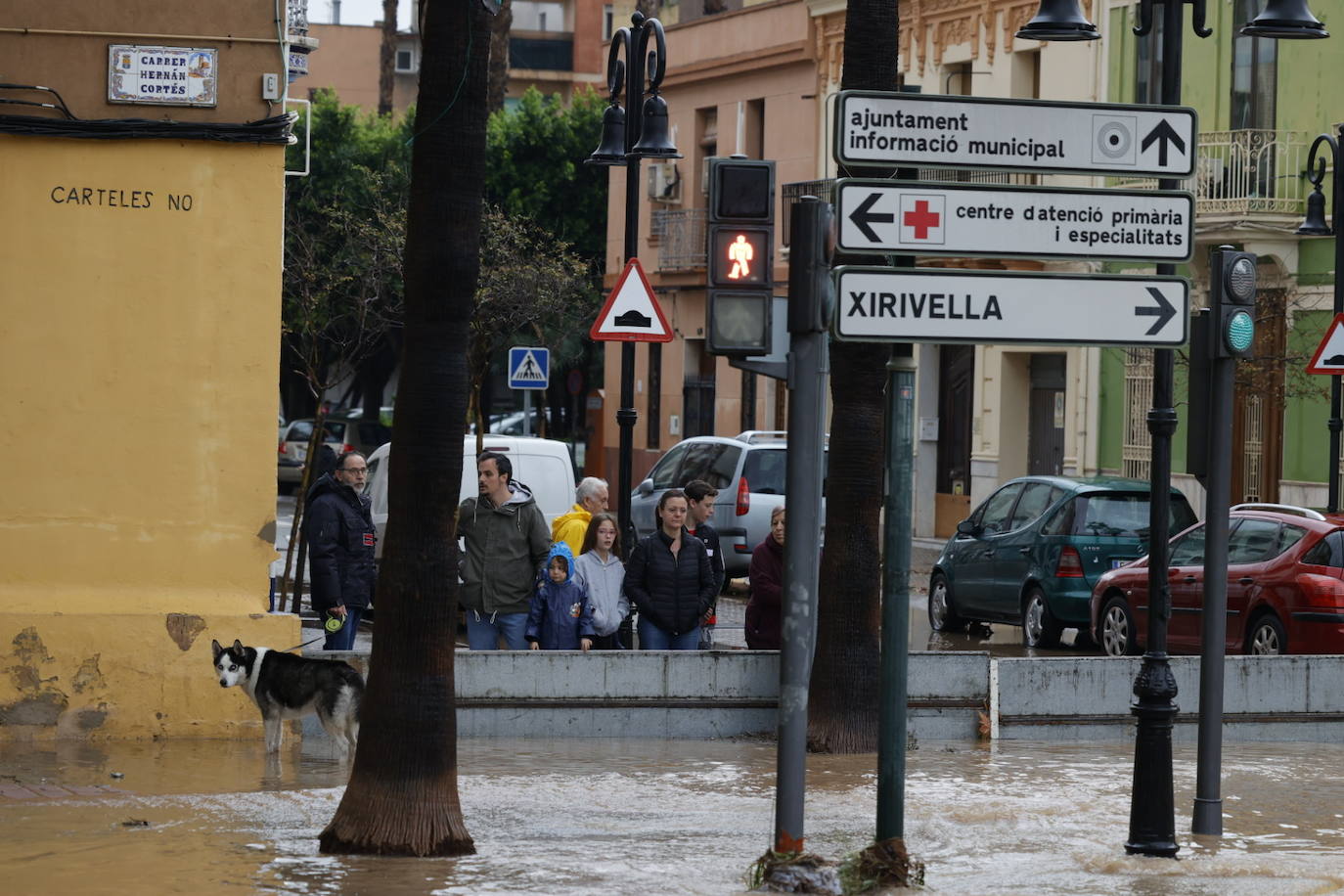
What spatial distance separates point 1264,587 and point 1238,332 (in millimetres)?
7880

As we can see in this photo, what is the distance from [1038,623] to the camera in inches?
821

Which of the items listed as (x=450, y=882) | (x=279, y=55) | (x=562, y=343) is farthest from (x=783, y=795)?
(x=562, y=343)

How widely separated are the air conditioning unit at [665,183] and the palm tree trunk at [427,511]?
3256cm

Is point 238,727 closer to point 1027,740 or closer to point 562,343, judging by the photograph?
point 1027,740

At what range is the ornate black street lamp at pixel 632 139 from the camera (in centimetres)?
1822

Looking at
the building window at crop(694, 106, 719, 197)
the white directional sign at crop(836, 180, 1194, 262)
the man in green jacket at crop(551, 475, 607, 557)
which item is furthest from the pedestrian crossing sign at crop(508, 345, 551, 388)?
the white directional sign at crop(836, 180, 1194, 262)

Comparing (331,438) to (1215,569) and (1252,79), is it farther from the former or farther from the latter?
(1215,569)

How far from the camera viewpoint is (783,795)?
349 inches

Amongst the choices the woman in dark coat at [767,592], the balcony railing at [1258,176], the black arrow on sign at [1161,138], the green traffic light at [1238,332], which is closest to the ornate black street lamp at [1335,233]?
the balcony railing at [1258,176]

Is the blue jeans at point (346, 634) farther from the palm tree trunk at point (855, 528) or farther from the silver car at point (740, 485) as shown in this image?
the silver car at point (740, 485)

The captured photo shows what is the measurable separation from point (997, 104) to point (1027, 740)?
6.14 m

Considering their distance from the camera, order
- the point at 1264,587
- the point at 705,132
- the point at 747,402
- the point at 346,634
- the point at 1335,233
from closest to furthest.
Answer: the point at 346,634, the point at 1264,587, the point at 1335,233, the point at 747,402, the point at 705,132

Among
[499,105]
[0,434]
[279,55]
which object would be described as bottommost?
[0,434]

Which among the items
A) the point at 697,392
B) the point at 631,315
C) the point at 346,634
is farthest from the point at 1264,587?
the point at 697,392
